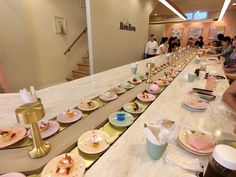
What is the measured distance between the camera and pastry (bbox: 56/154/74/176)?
494mm

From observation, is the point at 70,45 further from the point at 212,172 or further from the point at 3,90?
the point at 212,172

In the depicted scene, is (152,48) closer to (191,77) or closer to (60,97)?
(191,77)

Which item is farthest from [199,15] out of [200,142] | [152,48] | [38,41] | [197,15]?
[200,142]

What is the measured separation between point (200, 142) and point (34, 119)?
0.69 meters

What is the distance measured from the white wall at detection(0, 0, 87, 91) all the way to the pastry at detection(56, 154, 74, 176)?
3.12m

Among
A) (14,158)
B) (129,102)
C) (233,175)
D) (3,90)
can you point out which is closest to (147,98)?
(129,102)

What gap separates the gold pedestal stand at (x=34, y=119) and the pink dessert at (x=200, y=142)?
0.63 meters

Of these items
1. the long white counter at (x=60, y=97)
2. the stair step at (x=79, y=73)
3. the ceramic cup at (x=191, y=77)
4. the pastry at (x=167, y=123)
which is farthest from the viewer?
the stair step at (x=79, y=73)

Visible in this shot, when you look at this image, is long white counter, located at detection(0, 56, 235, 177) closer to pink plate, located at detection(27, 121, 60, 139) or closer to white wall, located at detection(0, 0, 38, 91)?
pink plate, located at detection(27, 121, 60, 139)

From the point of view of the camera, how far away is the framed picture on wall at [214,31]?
805cm

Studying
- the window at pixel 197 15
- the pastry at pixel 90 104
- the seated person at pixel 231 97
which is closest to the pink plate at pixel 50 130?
the pastry at pixel 90 104

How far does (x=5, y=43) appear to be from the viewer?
2.74 meters

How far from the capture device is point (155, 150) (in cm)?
55

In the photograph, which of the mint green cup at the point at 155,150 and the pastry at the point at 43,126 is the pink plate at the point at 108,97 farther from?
the mint green cup at the point at 155,150
